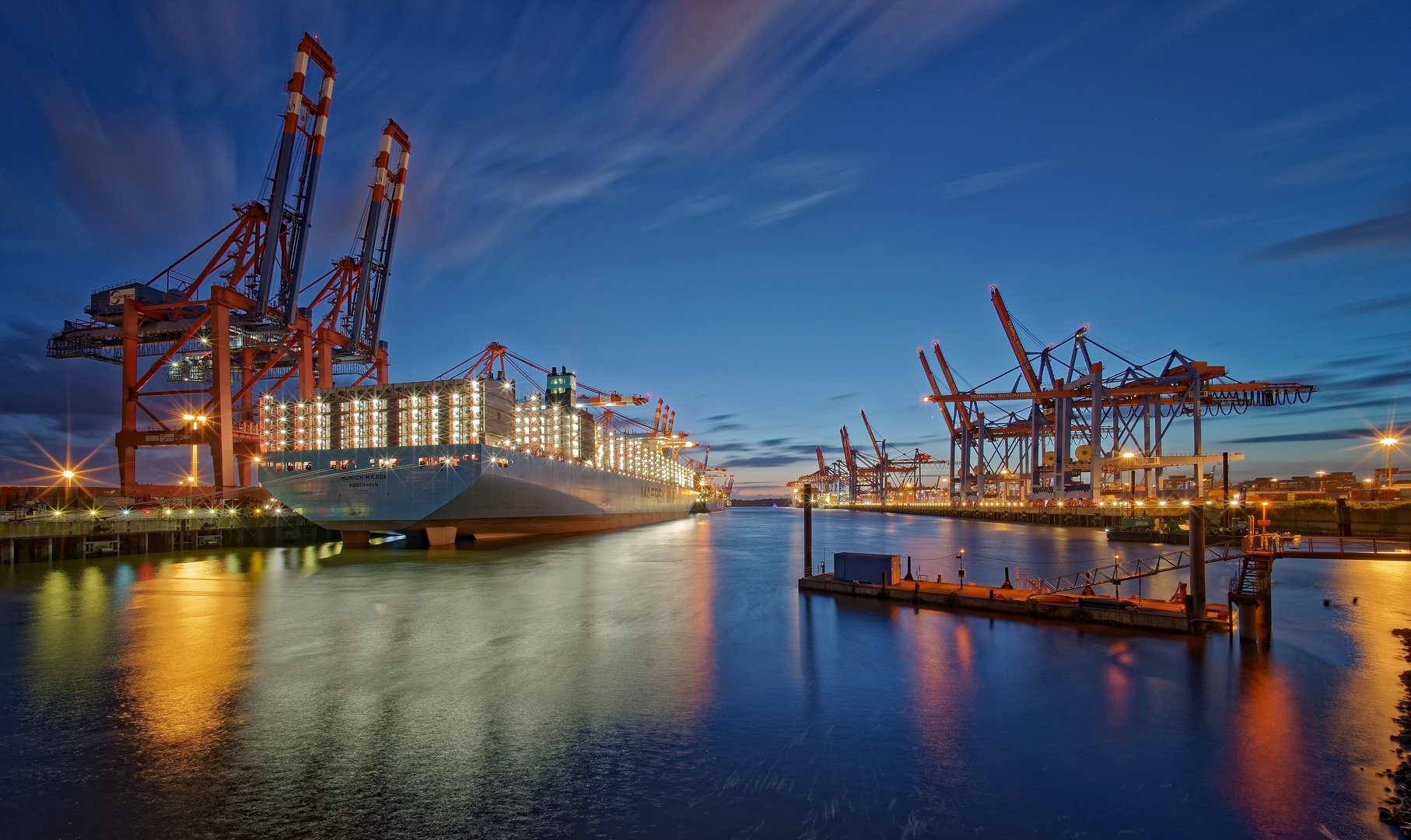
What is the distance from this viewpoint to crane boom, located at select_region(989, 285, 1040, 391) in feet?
276

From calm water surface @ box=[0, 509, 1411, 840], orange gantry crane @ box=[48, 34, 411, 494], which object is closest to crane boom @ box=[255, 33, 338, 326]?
orange gantry crane @ box=[48, 34, 411, 494]

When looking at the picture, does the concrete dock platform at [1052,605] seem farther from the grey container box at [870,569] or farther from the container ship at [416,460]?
the container ship at [416,460]

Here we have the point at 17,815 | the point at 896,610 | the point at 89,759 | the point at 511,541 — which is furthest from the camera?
the point at 511,541

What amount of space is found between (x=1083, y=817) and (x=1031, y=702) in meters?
4.78

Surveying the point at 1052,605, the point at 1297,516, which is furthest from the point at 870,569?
the point at 1297,516

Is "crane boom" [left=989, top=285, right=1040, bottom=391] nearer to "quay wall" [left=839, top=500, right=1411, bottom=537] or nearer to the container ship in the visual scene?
"quay wall" [left=839, top=500, right=1411, bottom=537]

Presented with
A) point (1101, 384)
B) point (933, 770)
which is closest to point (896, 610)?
point (933, 770)

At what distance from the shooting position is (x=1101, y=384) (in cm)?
7194

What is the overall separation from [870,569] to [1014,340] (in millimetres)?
72369

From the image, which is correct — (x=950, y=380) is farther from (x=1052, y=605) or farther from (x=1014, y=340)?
(x=1052, y=605)

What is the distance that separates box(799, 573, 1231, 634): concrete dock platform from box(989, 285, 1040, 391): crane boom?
69.2 meters

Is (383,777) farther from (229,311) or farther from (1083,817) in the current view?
(229,311)

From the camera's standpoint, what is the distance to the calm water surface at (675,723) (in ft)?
28.3

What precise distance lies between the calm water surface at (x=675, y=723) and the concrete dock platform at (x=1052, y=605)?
614 mm
